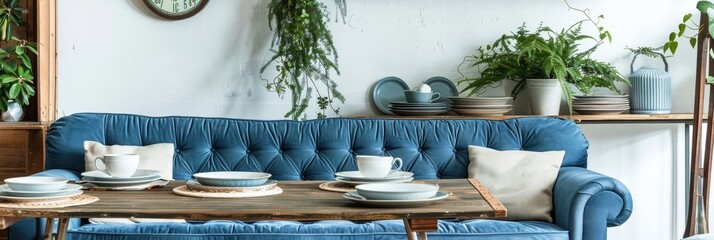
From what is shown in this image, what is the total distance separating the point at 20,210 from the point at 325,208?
59 centimetres

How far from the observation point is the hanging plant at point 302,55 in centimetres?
389

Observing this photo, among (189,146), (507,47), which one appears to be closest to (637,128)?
(507,47)

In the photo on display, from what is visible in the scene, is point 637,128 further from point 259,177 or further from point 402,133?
point 259,177

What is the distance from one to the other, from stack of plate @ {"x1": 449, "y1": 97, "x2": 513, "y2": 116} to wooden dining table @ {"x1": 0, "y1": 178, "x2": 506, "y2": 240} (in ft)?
5.73

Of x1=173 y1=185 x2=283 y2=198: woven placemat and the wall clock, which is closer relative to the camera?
x1=173 y1=185 x2=283 y2=198: woven placemat

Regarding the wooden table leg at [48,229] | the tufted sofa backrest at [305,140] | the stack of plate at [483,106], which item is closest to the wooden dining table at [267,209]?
the wooden table leg at [48,229]

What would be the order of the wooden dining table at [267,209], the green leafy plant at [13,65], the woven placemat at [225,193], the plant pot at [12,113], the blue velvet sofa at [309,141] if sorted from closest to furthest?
1. the wooden dining table at [267,209]
2. the woven placemat at [225,193]
3. the blue velvet sofa at [309,141]
4. the green leafy plant at [13,65]
5. the plant pot at [12,113]

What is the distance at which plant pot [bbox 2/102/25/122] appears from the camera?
385cm

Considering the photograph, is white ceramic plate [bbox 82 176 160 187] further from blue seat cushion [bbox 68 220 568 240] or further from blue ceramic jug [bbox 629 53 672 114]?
blue ceramic jug [bbox 629 53 672 114]

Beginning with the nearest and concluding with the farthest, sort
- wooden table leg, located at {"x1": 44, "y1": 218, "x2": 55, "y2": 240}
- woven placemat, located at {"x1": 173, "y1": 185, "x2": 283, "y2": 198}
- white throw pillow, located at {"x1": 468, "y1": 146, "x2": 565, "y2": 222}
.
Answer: woven placemat, located at {"x1": 173, "y1": 185, "x2": 283, "y2": 198} < wooden table leg, located at {"x1": 44, "y1": 218, "x2": 55, "y2": 240} < white throw pillow, located at {"x1": 468, "y1": 146, "x2": 565, "y2": 222}

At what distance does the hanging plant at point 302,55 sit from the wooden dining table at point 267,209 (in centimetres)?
191

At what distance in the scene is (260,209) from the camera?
181 cm

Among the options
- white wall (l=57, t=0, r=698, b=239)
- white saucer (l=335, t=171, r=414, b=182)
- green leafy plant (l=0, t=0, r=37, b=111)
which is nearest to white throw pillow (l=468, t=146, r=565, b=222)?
white wall (l=57, t=0, r=698, b=239)

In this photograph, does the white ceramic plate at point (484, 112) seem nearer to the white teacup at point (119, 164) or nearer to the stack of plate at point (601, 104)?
the stack of plate at point (601, 104)
